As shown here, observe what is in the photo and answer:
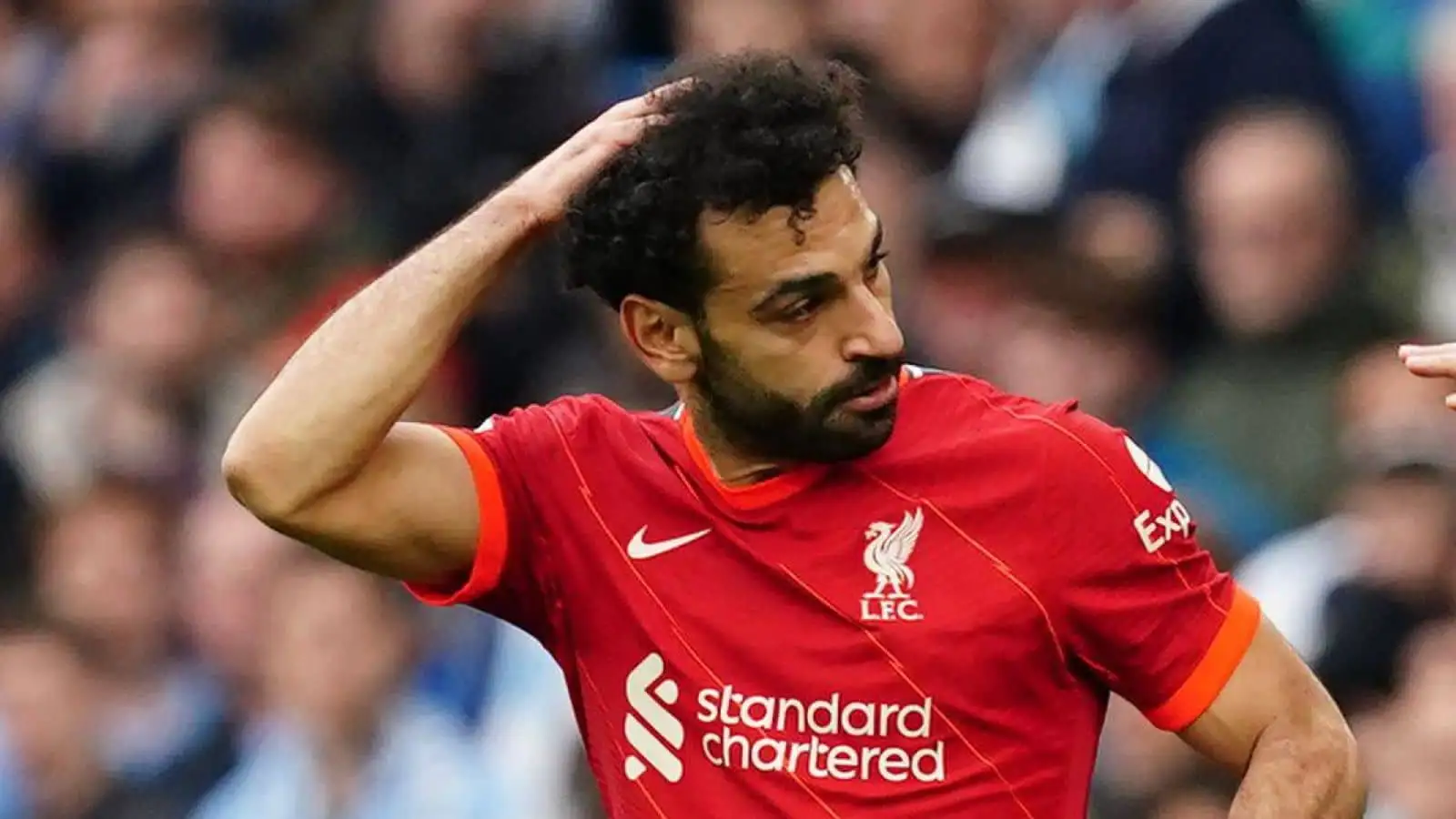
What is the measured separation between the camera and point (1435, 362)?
368 cm

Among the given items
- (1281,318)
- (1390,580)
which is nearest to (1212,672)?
(1390,580)

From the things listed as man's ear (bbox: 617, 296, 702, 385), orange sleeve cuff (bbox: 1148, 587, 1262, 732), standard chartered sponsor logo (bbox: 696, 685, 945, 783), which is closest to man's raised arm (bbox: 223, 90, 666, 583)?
man's ear (bbox: 617, 296, 702, 385)

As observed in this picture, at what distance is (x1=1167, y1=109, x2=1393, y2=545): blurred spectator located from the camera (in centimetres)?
605

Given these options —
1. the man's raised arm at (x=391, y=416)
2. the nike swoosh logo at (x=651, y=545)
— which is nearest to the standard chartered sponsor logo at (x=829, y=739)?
the nike swoosh logo at (x=651, y=545)

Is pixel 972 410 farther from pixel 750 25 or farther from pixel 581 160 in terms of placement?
pixel 750 25

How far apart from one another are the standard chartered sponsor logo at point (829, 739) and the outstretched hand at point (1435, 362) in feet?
2.38

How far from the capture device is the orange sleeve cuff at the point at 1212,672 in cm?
372

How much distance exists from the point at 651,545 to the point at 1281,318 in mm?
2541

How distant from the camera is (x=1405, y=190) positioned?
6.31 m

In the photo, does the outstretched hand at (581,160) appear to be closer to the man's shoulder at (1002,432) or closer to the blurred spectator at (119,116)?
the man's shoulder at (1002,432)

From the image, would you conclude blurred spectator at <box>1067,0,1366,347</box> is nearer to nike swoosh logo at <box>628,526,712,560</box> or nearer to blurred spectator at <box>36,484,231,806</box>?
blurred spectator at <box>36,484,231,806</box>

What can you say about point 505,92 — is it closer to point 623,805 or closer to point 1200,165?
point 1200,165

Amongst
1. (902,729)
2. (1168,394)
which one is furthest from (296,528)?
(1168,394)

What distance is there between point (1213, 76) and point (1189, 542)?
2.92m
